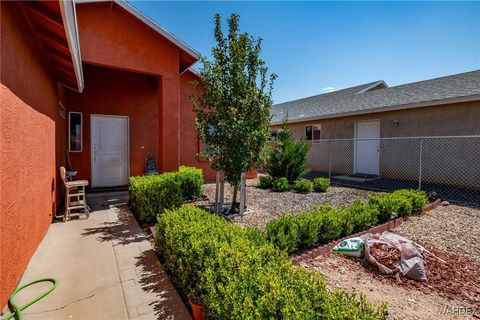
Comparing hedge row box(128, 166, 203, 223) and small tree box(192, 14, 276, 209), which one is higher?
small tree box(192, 14, 276, 209)

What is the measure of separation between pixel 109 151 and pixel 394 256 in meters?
8.59

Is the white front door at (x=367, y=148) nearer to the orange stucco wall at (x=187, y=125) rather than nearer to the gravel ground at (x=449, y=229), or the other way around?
the gravel ground at (x=449, y=229)

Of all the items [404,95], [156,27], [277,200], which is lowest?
[277,200]

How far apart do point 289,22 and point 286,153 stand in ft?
16.0

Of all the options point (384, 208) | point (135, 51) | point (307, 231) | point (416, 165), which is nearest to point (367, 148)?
point (416, 165)

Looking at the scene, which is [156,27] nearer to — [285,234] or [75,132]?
[75,132]

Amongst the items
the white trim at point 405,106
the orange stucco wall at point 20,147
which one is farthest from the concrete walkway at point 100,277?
the white trim at point 405,106

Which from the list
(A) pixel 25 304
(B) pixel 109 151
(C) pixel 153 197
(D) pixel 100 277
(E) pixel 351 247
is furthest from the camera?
(B) pixel 109 151

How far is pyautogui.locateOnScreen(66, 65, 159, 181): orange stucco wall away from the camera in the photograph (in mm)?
7973

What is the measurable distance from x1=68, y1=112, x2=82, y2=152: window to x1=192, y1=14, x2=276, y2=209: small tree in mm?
4786

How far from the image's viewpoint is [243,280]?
73.9 inches

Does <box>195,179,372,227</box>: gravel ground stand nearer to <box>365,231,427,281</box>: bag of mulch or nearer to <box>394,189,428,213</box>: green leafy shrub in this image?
<box>394,189,428,213</box>: green leafy shrub

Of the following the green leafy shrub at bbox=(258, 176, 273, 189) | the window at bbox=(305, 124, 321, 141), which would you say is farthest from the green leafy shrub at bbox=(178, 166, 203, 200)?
the window at bbox=(305, 124, 321, 141)

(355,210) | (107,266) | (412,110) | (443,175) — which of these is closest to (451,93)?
(412,110)
